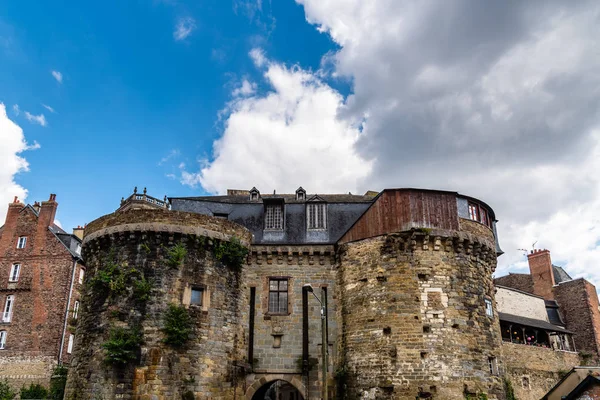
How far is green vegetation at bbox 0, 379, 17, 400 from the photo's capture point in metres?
28.0

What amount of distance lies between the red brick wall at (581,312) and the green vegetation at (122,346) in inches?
1178

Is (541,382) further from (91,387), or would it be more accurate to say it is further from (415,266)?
(91,387)

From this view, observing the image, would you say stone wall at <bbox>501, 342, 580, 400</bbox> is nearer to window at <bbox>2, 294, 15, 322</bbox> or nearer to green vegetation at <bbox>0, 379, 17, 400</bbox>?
green vegetation at <bbox>0, 379, 17, 400</bbox>

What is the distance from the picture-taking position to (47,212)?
34250mm

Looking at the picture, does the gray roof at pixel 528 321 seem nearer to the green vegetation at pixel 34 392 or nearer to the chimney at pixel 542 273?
the chimney at pixel 542 273

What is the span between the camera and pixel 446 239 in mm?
20672

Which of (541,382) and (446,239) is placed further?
(541,382)

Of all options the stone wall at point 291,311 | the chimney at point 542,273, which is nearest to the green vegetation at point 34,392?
the stone wall at point 291,311

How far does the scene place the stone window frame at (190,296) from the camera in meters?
19.9

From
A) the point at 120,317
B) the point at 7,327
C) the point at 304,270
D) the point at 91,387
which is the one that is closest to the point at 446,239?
the point at 304,270

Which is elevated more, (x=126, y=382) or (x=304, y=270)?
(x=304, y=270)

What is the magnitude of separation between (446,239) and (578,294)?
2132cm

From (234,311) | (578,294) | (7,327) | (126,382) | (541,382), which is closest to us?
(126,382)

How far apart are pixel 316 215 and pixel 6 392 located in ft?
69.0
